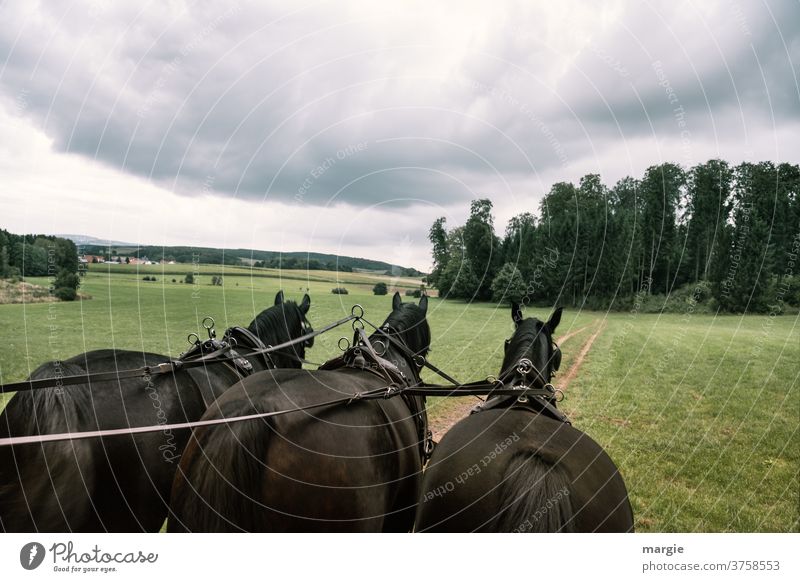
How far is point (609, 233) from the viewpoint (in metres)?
6.17

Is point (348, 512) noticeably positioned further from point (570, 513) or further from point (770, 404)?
point (770, 404)

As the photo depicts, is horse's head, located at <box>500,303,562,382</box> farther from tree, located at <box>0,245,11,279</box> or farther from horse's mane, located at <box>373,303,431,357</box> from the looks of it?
tree, located at <box>0,245,11,279</box>

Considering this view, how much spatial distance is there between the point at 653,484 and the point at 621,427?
10.7ft

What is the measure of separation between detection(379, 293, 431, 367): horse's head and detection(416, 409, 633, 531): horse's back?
2.50 meters

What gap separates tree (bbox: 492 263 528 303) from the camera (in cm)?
543

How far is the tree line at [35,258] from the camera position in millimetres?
6072

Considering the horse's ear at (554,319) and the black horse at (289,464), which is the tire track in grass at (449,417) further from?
the black horse at (289,464)

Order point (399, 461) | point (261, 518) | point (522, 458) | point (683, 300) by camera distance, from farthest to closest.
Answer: point (683, 300), point (399, 461), point (261, 518), point (522, 458)

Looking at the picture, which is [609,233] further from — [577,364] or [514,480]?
[577,364]

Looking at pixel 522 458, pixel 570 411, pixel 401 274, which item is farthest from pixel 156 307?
pixel 522 458

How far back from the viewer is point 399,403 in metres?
4.08

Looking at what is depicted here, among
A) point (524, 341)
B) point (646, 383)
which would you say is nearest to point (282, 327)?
point (524, 341)

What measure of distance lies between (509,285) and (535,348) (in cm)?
145
